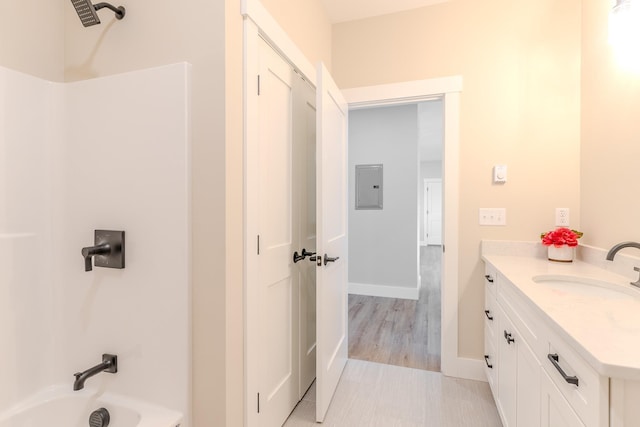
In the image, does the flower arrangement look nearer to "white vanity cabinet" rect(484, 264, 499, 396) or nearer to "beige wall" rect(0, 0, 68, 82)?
"white vanity cabinet" rect(484, 264, 499, 396)

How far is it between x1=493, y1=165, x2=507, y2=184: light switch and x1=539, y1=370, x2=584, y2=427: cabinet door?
4.77 ft

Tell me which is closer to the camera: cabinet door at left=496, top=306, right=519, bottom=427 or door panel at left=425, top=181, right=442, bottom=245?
cabinet door at left=496, top=306, right=519, bottom=427

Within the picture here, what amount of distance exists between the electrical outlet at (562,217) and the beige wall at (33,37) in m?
3.01

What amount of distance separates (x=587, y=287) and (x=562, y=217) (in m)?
0.77

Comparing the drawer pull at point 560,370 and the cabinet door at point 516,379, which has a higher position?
the drawer pull at point 560,370

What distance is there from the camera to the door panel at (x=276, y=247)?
4.81ft

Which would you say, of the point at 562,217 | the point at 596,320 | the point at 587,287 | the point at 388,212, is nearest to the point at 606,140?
the point at 562,217

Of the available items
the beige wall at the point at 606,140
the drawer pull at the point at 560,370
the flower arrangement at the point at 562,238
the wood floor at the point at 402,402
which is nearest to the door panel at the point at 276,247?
the wood floor at the point at 402,402

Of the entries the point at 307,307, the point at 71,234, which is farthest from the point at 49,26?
the point at 307,307

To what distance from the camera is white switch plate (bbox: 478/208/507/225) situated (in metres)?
2.17

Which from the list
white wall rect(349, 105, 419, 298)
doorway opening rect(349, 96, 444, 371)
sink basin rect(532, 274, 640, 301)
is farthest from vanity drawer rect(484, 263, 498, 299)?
white wall rect(349, 105, 419, 298)

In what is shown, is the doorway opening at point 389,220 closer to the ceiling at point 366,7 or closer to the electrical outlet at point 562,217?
the ceiling at point 366,7

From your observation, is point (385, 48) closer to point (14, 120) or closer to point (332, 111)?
point (332, 111)

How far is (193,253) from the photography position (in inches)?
48.0
